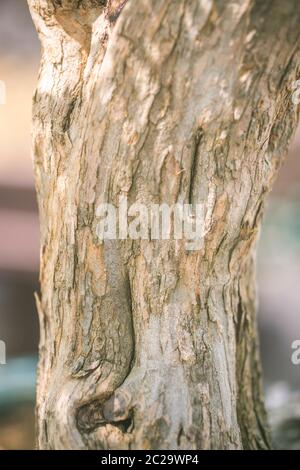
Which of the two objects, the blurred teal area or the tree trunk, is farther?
the blurred teal area

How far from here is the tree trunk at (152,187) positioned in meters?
1.76

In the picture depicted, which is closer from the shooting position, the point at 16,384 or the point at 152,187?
the point at 152,187

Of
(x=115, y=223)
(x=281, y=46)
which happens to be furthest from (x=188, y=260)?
(x=281, y=46)

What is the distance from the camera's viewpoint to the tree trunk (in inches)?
69.4

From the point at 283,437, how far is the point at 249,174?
6.93ft

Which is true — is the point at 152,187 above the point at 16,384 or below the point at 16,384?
above

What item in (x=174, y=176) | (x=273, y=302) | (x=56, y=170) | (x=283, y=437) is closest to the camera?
(x=174, y=176)

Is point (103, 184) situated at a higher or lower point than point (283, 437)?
higher

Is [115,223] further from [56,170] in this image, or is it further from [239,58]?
[239,58]

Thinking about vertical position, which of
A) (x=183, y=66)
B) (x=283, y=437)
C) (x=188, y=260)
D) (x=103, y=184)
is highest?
(x=183, y=66)

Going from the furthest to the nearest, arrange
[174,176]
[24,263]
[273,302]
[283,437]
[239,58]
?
[273,302], [24,263], [283,437], [174,176], [239,58]

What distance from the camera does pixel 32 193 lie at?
3.74 metres

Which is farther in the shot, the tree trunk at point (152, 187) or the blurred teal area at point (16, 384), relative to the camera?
the blurred teal area at point (16, 384)

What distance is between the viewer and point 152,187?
187 cm
